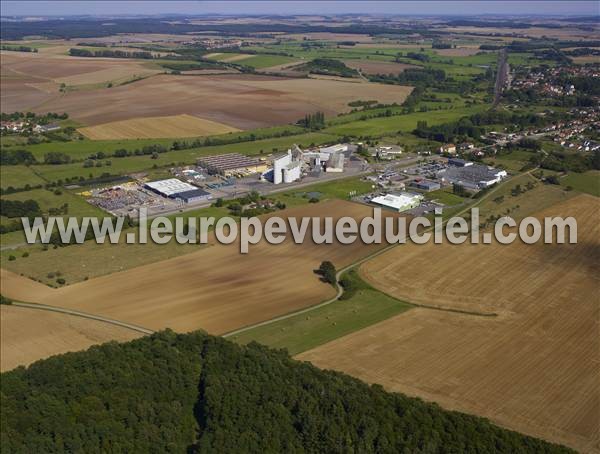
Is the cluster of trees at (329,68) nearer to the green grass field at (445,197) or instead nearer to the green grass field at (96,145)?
the green grass field at (96,145)

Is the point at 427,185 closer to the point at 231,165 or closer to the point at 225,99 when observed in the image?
the point at 231,165

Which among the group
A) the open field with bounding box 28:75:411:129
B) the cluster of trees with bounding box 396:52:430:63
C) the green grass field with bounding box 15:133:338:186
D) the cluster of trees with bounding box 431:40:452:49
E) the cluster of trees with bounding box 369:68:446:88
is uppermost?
the cluster of trees with bounding box 431:40:452:49

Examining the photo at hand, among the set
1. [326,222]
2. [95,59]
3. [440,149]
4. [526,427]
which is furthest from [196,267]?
[95,59]

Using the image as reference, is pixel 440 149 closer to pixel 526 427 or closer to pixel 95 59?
pixel 526 427

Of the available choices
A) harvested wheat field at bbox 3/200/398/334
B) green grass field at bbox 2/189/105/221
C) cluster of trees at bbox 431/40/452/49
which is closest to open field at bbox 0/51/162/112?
green grass field at bbox 2/189/105/221

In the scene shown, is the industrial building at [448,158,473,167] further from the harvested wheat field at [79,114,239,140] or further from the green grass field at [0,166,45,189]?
the green grass field at [0,166,45,189]

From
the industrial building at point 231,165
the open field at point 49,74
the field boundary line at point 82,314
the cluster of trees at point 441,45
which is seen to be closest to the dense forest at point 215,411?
the field boundary line at point 82,314
